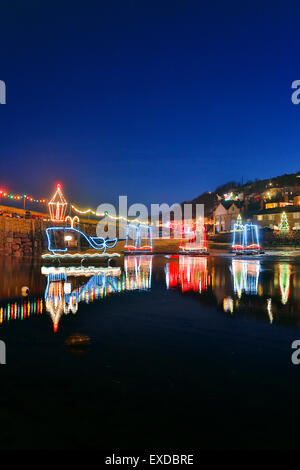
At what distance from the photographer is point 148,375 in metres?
4.89

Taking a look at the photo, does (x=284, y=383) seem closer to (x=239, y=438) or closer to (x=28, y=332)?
(x=239, y=438)

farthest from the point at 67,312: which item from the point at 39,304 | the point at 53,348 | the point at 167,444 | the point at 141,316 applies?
the point at 167,444

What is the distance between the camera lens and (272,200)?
272 ft

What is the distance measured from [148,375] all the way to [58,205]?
36173mm

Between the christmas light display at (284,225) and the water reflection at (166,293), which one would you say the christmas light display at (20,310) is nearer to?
the water reflection at (166,293)

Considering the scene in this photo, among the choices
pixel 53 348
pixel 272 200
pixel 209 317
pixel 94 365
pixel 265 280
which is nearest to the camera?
→ pixel 94 365

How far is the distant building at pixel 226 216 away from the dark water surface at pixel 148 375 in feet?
227

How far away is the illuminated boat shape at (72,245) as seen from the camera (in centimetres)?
2400

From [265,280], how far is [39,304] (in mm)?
10718

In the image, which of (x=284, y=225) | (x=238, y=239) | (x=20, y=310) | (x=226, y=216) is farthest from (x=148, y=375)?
(x=226, y=216)

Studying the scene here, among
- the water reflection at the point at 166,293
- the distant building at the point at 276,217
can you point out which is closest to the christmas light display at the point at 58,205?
the water reflection at the point at 166,293

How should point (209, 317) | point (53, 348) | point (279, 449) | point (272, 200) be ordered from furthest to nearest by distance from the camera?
point (272, 200), point (209, 317), point (53, 348), point (279, 449)

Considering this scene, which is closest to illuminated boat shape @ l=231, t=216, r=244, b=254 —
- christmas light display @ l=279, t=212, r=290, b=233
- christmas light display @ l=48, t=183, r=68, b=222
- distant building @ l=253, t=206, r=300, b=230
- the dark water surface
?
christmas light display @ l=279, t=212, r=290, b=233

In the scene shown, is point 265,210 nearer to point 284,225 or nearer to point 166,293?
point 284,225
